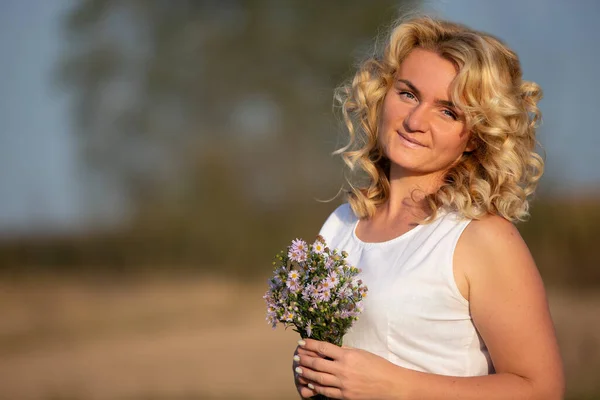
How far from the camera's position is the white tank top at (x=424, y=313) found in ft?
6.79

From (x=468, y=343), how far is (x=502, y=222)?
370mm

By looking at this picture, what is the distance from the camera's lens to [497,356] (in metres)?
2.01

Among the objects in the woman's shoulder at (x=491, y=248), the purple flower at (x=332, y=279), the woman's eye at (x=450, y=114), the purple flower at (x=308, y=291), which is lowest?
the purple flower at (x=308, y=291)

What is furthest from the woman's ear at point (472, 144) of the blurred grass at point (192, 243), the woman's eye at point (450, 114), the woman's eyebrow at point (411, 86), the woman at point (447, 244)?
the blurred grass at point (192, 243)

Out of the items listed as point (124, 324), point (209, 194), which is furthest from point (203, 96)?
point (124, 324)

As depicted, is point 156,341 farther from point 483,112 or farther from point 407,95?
point 483,112

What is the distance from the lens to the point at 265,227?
9461 mm

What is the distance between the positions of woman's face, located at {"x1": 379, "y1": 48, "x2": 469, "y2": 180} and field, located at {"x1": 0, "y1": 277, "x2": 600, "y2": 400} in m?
4.57

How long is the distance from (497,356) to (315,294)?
544 millimetres

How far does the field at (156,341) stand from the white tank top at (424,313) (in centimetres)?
453

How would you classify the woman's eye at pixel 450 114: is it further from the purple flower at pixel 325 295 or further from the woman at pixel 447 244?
the purple flower at pixel 325 295

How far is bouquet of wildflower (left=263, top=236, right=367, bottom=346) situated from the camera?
202 cm

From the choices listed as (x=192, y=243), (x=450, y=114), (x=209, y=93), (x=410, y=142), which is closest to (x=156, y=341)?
(x=192, y=243)

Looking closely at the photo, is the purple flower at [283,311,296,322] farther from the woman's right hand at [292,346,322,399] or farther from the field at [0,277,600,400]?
the field at [0,277,600,400]
